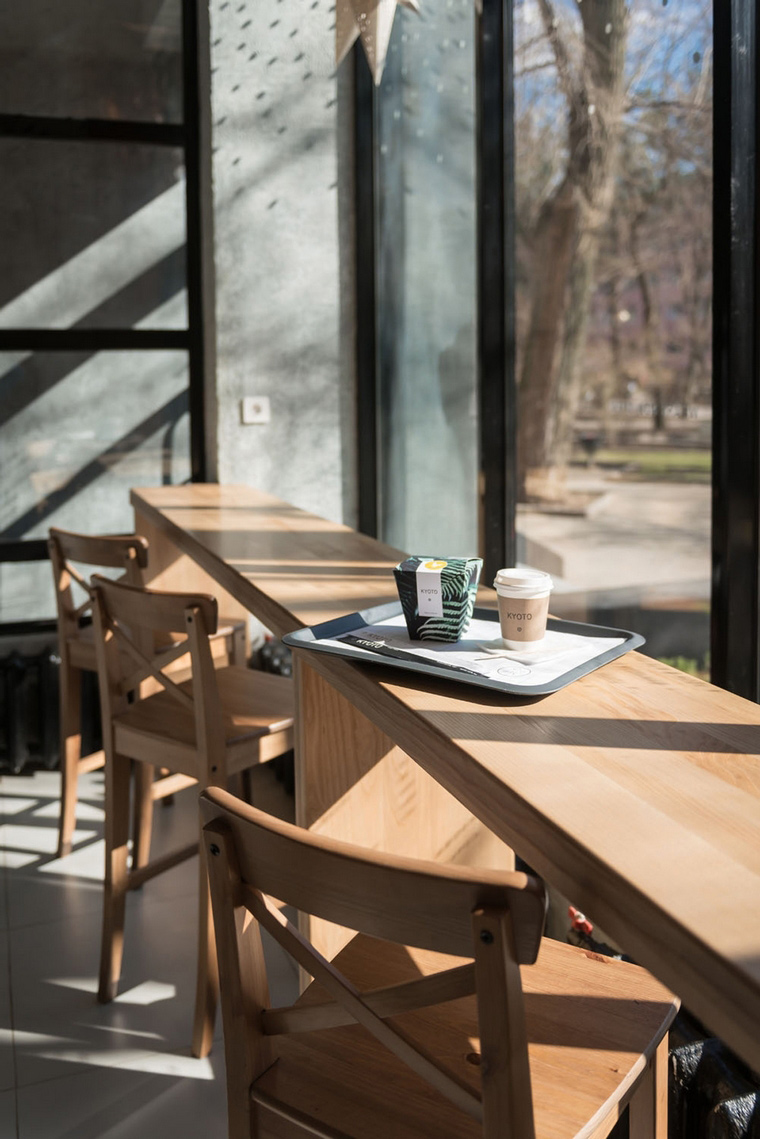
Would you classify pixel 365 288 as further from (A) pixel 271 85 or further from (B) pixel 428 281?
(A) pixel 271 85

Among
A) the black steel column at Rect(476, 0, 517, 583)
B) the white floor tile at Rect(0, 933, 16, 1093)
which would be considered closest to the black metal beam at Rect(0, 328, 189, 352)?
the black steel column at Rect(476, 0, 517, 583)

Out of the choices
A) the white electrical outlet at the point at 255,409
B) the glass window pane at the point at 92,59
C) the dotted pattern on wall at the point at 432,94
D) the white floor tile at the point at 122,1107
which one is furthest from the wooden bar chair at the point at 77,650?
the glass window pane at the point at 92,59

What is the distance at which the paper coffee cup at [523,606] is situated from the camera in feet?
4.24

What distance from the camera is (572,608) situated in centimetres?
250

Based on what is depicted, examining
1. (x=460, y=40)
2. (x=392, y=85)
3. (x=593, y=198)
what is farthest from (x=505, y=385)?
(x=392, y=85)

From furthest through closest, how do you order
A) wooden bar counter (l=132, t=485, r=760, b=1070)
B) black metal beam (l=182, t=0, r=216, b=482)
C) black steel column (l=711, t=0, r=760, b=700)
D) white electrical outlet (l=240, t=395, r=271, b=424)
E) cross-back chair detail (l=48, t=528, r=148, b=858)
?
white electrical outlet (l=240, t=395, r=271, b=424)
black metal beam (l=182, t=0, r=216, b=482)
cross-back chair detail (l=48, t=528, r=148, b=858)
black steel column (l=711, t=0, r=760, b=700)
wooden bar counter (l=132, t=485, r=760, b=1070)

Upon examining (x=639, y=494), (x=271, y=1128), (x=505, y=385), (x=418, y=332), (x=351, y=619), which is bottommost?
(x=271, y=1128)

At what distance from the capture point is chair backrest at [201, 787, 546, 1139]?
2.50ft

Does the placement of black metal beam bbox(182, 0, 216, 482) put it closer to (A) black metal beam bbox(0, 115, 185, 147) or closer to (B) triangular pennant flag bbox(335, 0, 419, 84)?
(A) black metal beam bbox(0, 115, 185, 147)

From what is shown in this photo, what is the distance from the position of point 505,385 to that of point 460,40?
3.10 feet

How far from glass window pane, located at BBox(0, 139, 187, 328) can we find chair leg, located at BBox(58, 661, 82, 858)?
4.25 ft

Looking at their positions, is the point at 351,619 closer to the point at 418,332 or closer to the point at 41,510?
the point at 418,332

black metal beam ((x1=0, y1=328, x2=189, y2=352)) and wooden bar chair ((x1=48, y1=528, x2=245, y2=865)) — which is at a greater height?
black metal beam ((x1=0, y1=328, x2=189, y2=352))

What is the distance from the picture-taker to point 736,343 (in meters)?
1.67
